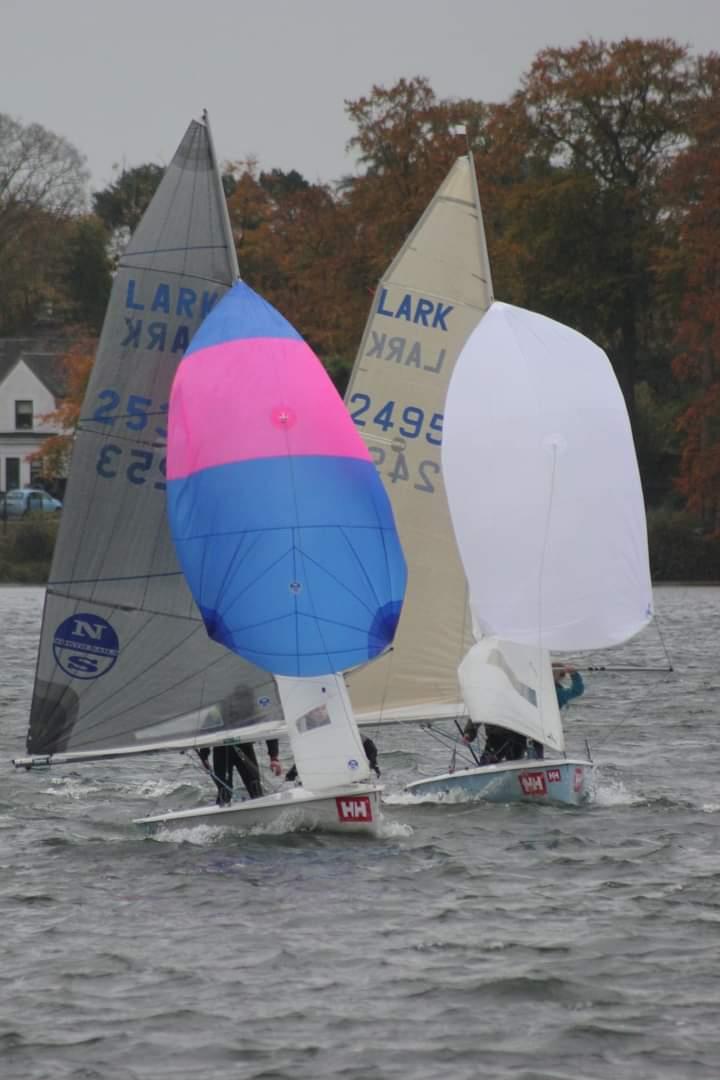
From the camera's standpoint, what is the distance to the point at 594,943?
557 inches

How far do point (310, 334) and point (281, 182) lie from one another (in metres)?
40.9

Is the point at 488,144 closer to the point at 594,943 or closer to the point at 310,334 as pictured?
the point at 310,334

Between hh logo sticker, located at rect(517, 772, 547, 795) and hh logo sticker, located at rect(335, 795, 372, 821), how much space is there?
2.56 meters

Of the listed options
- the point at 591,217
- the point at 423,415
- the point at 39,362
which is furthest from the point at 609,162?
the point at 423,415

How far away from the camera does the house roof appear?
93750 millimetres

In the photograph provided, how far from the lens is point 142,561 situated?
1808 centimetres

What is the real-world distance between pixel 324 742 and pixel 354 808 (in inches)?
23.1

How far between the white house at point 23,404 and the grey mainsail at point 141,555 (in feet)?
248

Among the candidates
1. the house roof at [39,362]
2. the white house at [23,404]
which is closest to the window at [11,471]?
the white house at [23,404]

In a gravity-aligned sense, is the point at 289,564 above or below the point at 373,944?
above

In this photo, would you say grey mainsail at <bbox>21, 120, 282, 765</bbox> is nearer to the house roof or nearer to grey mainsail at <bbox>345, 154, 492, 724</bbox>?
grey mainsail at <bbox>345, 154, 492, 724</bbox>

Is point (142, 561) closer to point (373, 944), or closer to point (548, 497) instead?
point (548, 497)

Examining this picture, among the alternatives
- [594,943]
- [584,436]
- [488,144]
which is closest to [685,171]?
→ [488,144]

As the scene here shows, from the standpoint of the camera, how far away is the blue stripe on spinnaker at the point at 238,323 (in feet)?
55.9
